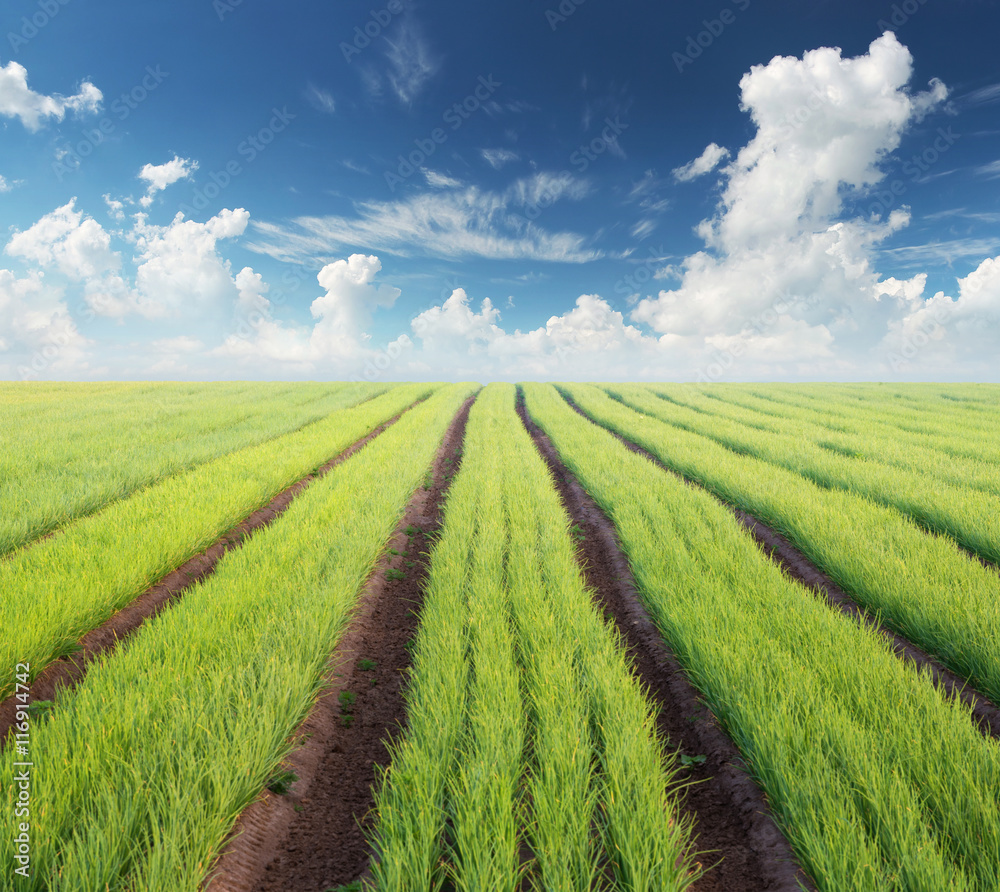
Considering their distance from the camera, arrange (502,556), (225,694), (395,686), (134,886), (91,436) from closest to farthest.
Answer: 1. (134,886)
2. (225,694)
3. (395,686)
4. (502,556)
5. (91,436)

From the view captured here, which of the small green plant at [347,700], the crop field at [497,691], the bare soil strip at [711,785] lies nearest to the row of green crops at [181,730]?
the crop field at [497,691]

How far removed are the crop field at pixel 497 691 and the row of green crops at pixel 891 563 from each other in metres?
0.04

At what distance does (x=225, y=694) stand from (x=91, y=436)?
507 inches

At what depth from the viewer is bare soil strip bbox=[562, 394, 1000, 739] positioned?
10.7ft

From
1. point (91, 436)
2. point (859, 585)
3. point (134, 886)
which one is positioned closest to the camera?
point (134, 886)

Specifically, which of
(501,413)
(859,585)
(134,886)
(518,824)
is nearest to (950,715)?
(859,585)

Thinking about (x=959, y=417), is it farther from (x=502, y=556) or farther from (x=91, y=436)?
(x=91, y=436)

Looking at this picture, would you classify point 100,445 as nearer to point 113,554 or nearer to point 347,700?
point 113,554

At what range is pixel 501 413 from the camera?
21.2 meters

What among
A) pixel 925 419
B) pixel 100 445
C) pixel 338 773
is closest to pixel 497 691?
pixel 338 773

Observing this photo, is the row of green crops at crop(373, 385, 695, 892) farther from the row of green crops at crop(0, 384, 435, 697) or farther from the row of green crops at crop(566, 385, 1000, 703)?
the row of green crops at crop(0, 384, 435, 697)

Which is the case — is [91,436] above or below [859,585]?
above

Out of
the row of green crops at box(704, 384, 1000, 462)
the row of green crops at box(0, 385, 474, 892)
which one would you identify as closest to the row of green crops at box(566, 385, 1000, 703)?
the row of green crops at box(0, 385, 474, 892)

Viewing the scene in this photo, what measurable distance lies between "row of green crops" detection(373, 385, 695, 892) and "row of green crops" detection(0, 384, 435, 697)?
2990 millimetres
